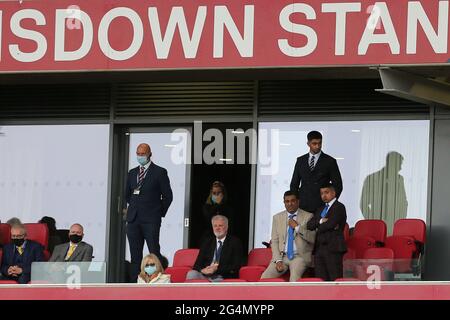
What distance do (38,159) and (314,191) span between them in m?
4.15

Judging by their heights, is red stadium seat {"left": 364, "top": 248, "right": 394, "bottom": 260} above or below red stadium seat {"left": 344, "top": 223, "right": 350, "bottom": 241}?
below

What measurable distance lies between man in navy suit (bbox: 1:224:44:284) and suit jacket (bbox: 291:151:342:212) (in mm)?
3234

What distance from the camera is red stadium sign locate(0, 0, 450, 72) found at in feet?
55.3

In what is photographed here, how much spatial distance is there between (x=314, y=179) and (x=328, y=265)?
1746 millimetres

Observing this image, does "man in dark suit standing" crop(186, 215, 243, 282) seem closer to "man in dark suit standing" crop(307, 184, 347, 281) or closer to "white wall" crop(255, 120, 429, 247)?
"man in dark suit standing" crop(307, 184, 347, 281)

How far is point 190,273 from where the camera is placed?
16.8 metres

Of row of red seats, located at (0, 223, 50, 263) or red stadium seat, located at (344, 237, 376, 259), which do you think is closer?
red stadium seat, located at (344, 237, 376, 259)

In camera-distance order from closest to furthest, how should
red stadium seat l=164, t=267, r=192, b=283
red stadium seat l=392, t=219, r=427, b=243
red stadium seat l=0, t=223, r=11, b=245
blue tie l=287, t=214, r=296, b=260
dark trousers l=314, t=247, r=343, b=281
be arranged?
dark trousers l=314, t=247, r=343, b=281 < blue tie l=287, t=214, r=296, b=260 < red stadium seat l=164, t=267, r=192, b=283 < red stadium seat l=392, t=219, r=427, b=243 < red stadium seat l=0, t=223, r=11, b=245

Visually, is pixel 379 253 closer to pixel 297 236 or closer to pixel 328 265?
pixel 328 265

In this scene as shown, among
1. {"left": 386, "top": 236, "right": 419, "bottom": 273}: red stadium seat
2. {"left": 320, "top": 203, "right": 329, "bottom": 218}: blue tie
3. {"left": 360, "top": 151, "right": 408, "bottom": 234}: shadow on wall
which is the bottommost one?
{"left": 386, "top": 236, "right": 419, "bottom": 273}: red stadium seat

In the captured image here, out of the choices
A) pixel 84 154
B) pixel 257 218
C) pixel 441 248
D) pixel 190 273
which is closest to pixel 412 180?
pixel 441 248

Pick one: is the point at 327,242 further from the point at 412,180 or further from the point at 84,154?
the point at 84,154

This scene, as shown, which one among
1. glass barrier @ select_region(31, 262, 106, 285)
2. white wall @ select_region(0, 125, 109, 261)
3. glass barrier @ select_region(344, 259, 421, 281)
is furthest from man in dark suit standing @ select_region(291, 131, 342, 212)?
white wall @ select_region(0, 125, 109, 261)

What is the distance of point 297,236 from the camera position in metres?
16.6
